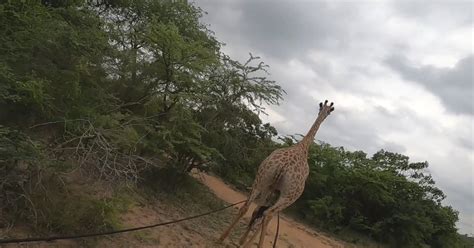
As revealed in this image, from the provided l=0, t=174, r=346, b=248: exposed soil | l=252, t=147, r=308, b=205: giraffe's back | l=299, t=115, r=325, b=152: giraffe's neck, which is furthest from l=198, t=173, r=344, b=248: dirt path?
l=299, t=115, r=325, b=152: giraffe's neck

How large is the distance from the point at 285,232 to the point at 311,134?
14.2ft

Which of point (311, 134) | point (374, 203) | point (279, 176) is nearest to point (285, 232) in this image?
point (311, 134)

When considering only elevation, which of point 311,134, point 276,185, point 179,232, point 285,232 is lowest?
point 179,232

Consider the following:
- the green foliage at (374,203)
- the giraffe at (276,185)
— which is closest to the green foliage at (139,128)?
the green foliage at (374,203)

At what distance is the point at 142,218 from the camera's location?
9.30 meters

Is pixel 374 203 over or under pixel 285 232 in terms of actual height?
over

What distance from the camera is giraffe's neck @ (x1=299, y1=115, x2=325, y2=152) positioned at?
31.1 feet

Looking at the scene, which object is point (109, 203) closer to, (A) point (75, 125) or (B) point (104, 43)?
(A) point (75, 125)

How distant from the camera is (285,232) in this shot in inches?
512

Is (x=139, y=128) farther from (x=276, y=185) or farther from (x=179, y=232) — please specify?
(x=276, y=185)

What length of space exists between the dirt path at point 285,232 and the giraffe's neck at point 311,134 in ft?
9.02

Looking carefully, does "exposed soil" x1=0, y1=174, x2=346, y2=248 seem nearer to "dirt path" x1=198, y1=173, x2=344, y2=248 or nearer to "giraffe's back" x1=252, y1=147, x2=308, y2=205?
"dirt path" x1=198, y1=173, x2=344, y2=248

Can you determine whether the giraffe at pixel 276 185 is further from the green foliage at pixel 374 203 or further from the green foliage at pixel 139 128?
the green foliage at pixel 374 203

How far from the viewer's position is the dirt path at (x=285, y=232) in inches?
475
